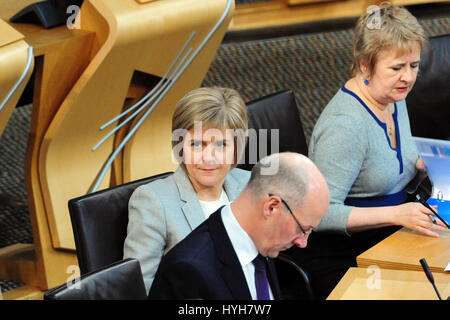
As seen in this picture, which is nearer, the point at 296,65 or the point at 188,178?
the point at 188,178

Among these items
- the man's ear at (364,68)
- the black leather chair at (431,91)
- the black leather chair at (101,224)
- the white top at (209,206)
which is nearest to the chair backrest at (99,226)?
the black leather chair at (101,224)

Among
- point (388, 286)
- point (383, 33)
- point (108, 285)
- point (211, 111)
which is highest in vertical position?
point (383, 33)

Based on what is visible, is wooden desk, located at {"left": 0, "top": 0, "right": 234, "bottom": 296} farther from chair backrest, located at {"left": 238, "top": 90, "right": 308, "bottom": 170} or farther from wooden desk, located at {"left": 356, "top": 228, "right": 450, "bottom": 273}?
wooden desk, located at {"left": 356, "top": 228, "right": 450, "bottom": 273}

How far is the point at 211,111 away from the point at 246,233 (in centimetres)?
53

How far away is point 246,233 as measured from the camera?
168 cm

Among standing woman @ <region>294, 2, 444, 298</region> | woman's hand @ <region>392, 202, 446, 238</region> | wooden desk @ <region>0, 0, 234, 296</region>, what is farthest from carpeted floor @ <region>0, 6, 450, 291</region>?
woman's hand @ <region>392, 202, 446, 238</region>

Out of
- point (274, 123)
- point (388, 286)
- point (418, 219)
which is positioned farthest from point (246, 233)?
point (274, 123)

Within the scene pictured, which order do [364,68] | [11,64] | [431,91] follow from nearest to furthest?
[11,64], [364,68], [431,91]

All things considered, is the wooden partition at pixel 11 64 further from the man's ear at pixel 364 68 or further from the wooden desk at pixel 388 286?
the wooden desk at pixel 388 286

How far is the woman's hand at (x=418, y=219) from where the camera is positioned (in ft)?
7.34

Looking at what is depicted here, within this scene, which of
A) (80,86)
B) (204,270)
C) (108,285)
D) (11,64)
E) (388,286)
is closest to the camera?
(204,270)

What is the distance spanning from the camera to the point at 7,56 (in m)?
2.36

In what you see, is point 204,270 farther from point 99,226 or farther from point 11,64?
point 11,64

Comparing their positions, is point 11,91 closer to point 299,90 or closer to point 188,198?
point 188,198
